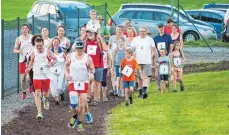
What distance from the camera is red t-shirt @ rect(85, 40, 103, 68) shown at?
81.3 feet

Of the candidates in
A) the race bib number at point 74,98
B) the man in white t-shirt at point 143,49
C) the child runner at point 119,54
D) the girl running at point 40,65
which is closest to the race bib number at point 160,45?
the man in white t-shirt at point 143,49

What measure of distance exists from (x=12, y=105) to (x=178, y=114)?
4234 millimetres

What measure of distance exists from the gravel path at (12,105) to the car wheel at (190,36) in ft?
60.0

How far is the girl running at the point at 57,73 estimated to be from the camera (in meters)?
25.5

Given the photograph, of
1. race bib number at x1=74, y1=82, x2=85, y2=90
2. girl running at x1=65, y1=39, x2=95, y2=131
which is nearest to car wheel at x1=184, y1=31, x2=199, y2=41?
girl running at x1=65, y1=39, x2=95, y2=131

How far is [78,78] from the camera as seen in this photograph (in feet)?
69.5

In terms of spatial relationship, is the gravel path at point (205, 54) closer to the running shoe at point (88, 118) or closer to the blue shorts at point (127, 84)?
the blue shorts at point (127, 84)

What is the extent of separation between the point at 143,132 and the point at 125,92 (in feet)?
14.8

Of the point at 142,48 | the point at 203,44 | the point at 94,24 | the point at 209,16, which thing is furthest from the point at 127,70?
the point at 209,16

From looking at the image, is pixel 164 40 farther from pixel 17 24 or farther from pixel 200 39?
pixel 200 39

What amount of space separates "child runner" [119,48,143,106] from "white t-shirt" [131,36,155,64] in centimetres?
159

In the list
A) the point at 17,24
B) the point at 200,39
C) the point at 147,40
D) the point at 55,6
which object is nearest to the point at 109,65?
the point at 147,40

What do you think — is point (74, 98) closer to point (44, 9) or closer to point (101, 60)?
point (101, 60)

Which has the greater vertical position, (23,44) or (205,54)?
(23,44)
